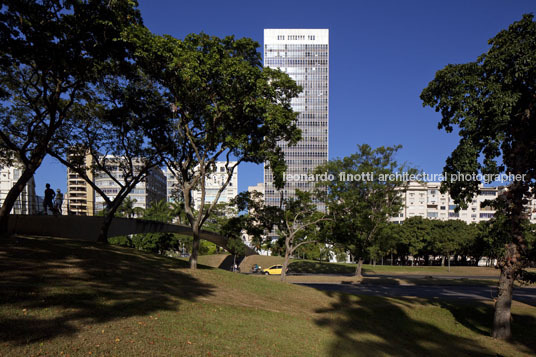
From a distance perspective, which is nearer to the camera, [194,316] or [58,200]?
[194,316]

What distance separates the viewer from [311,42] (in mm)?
130000

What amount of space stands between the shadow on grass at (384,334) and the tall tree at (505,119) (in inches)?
107

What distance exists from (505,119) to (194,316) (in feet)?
44.2

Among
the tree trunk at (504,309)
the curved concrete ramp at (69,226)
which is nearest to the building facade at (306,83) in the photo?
the curved concrete ramp at (69,226)

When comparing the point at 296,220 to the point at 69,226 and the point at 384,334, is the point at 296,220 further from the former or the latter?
the point at 69,226

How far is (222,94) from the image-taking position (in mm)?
17781

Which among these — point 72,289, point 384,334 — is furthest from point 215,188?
point 72,289

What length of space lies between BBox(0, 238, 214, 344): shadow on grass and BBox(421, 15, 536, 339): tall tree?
40.8 ft

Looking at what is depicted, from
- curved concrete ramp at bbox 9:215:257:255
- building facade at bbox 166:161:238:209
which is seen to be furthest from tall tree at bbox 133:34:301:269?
building facade at bbox 166:161:238:209

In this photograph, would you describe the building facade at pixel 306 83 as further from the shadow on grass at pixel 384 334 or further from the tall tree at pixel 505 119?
the tall tree at pixel 505 119

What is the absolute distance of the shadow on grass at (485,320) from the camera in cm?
1506

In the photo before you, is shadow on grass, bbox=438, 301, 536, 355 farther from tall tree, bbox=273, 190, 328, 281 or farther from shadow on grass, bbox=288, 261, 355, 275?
shadow on grass, bbox=288, 261, 355, 275

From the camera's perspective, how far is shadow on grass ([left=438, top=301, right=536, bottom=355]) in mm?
15062

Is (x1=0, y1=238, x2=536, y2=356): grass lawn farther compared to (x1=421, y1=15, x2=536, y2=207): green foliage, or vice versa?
(x1=421, y1=15, x2=536, y2=207): green foliage
